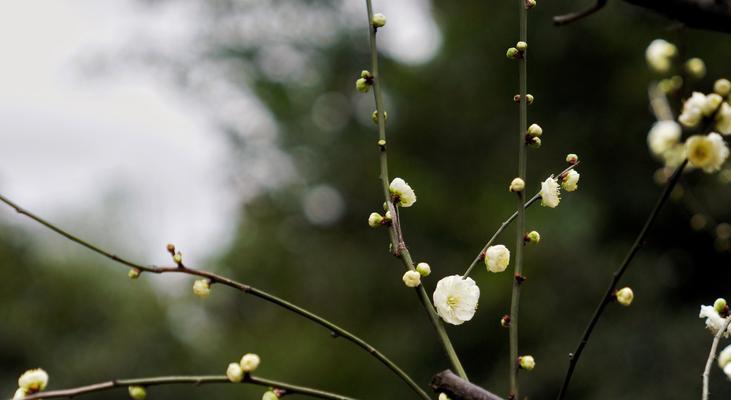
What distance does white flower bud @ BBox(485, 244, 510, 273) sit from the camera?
0.91 metres

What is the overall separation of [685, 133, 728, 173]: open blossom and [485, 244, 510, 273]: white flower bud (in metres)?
0.29

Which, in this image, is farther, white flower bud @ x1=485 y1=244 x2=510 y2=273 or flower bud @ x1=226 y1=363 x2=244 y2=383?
white flower bud @ x1=485 y1=244 x2=510 y2=273

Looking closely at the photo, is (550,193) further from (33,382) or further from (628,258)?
(33,382)

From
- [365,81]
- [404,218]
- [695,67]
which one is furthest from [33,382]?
[404,218]

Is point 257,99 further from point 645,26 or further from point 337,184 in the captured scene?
point 645,26

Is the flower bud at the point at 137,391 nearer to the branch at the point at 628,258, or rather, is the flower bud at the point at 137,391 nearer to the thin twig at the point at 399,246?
the thin twig at the point at 399,246

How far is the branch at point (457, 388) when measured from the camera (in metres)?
0.67

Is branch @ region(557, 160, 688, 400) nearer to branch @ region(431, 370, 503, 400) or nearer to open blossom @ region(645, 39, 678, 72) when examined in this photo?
branch @ region(431, 370, 503, 400)

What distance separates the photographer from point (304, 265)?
7.66 metres

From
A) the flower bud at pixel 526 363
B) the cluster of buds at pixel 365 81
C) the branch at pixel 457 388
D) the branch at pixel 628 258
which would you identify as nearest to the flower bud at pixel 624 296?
Result: the branch at pixel 628 258

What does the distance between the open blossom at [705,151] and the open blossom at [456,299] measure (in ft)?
0.91

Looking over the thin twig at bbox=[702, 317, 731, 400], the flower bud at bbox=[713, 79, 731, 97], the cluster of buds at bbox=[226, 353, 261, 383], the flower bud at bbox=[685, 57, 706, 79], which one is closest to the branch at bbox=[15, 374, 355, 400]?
the cluster of buds at bbox=[226, 353, 261, 383]

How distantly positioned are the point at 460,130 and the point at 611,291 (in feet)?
21.1

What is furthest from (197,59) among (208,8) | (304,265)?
(304,265)
